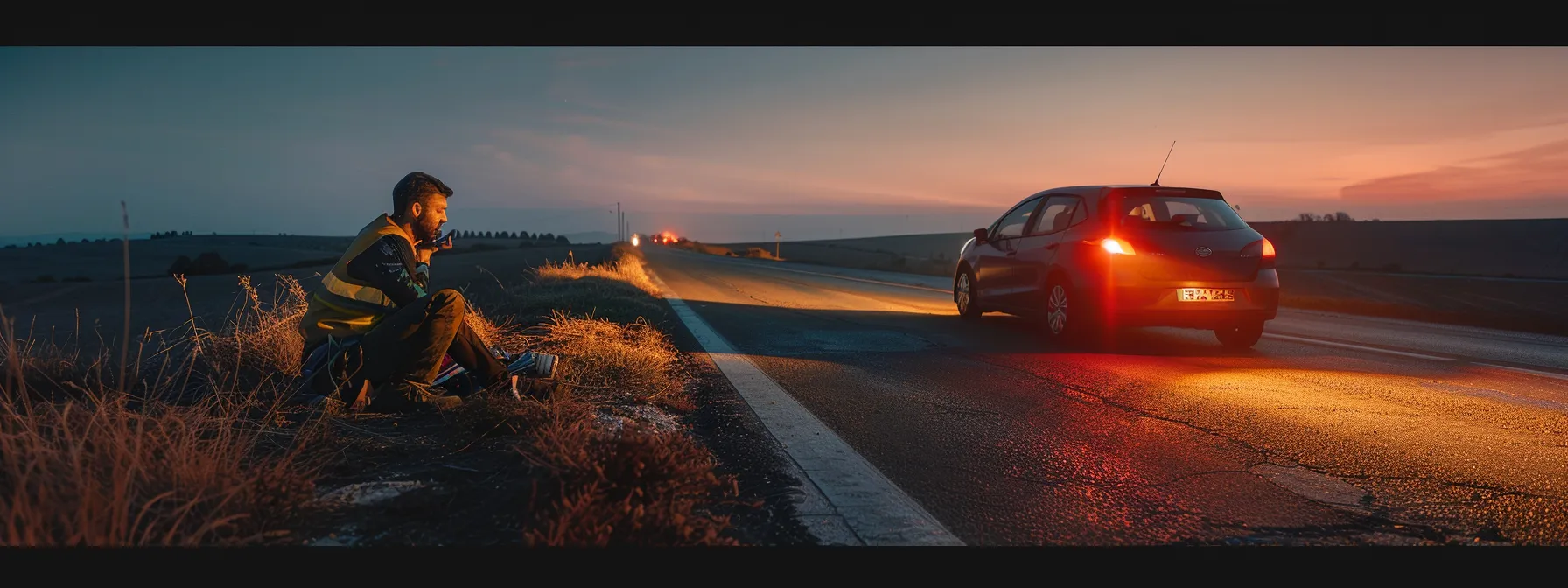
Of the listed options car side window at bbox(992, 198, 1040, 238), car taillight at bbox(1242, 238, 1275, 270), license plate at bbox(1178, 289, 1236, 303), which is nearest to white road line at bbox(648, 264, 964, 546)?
license plate at bbox(1178, 289, 1236, 303)

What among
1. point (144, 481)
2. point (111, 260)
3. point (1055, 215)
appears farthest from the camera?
point (111, 260)

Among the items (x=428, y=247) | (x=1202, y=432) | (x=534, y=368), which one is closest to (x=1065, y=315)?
(x=1202, y=432)

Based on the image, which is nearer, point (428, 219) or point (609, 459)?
point (609, 459)

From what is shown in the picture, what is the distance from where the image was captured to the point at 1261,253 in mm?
7246

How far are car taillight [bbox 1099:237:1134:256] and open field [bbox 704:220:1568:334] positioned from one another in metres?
6.53

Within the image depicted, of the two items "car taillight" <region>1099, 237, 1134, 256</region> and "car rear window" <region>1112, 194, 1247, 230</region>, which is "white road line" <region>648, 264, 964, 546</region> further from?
"car rear window" <region>1112, 194, 1247, 230</region>

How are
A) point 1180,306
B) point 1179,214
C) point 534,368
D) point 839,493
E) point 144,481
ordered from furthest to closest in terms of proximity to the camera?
point 1179,214
point 1180,306
point 534,368
point 839,493
point 144,481

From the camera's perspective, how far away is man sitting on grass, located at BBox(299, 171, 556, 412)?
3727mm

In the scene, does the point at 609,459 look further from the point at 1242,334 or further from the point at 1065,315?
the point at 1242,334

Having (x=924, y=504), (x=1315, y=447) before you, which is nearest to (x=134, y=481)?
(x=924, y=504)

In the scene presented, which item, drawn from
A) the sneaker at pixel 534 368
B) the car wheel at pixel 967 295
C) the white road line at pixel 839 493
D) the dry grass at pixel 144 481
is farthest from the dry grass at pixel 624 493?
the car wheel at pixel 967 295

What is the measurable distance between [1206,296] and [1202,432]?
11.8 ft

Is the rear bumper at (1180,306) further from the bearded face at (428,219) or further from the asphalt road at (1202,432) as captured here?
the bearded face at (428,219)
